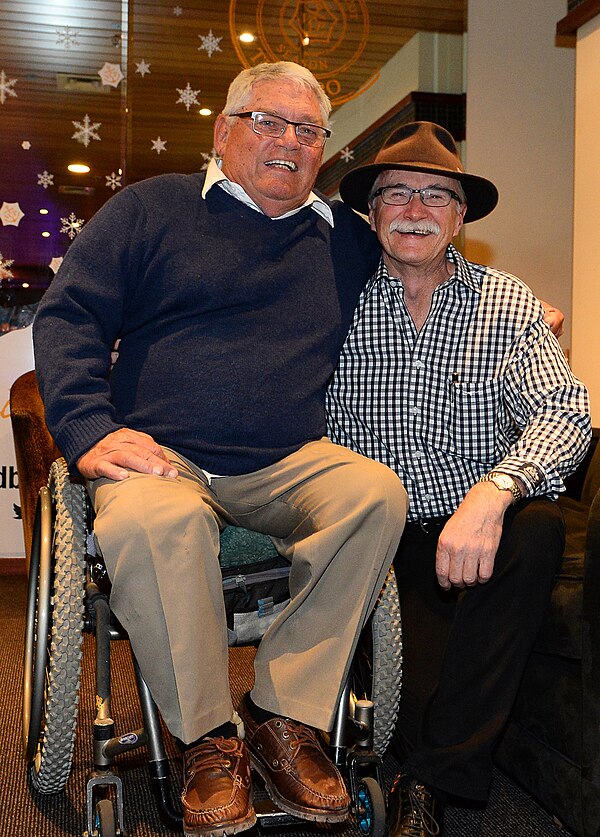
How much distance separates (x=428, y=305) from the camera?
6.95 ft

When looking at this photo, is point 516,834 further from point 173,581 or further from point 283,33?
point 283,33

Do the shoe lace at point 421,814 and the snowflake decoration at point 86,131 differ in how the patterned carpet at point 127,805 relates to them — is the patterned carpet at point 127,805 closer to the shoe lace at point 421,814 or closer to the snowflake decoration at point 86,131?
the shoe lace at point 421,814

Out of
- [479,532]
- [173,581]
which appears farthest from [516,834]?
[173,581]

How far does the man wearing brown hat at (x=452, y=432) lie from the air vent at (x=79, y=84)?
2392 millimetres

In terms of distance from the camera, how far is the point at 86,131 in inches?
166

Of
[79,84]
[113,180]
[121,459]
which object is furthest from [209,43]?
[121,459]

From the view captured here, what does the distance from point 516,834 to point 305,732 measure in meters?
0.46

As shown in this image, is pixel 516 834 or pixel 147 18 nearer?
pixel 516 834

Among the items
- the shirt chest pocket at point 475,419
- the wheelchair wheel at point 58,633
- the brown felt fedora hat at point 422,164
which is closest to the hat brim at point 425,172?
the brown felt fedora hat at point 422,164

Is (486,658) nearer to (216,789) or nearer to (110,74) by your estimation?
(216,789)

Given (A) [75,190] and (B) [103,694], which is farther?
(A) [75,190]

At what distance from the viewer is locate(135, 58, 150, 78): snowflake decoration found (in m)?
4.24

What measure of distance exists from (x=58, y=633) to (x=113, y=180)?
10.2 feet

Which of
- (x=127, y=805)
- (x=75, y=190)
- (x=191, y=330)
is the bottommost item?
(x=127, y=805)
